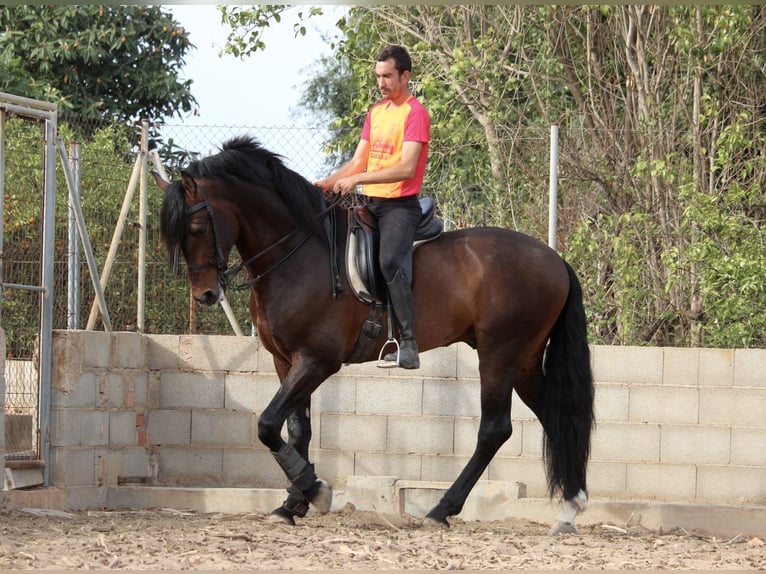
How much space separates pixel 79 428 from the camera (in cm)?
779

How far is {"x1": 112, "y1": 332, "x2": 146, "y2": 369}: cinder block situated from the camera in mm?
8133

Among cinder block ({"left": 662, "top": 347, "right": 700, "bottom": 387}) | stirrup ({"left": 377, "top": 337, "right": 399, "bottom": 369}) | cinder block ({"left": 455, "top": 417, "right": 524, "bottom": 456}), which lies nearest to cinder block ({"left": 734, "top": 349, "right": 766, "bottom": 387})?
cinder block ({"left": 662, "top": 347, "right": 700, "bottom": 387})

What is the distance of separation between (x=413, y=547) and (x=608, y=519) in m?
2.37

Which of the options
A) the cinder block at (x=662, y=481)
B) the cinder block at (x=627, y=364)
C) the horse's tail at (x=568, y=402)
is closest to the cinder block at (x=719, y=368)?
the cinder block at (x=627, y=364)

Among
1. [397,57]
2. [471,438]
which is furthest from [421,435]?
[397,57]

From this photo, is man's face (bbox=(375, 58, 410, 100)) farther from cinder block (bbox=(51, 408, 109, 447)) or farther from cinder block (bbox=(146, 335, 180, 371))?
cinder block (bbox=(51, 408, 109, 447))

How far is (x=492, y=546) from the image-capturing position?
5.89 m

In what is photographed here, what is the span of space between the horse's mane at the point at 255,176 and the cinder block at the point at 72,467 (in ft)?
5.87

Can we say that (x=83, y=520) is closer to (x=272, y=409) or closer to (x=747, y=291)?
(x=272, y=409)

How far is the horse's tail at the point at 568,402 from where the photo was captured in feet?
23.5

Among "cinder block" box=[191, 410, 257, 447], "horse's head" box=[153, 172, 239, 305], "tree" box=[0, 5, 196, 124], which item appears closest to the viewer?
"horse's head" box=[153, 172, 239, 305]

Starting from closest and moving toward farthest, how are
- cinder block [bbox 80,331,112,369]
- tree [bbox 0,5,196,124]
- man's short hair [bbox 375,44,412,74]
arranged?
1. man's short hair [bbox 375,44,412,74]
2. cinder block [bbox 80,331,112,369]
3. tree [bbox 0,5,196,124]

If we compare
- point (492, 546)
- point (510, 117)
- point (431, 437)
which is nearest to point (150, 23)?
point (510, 117)

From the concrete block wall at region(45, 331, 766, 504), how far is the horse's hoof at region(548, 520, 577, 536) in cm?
129
